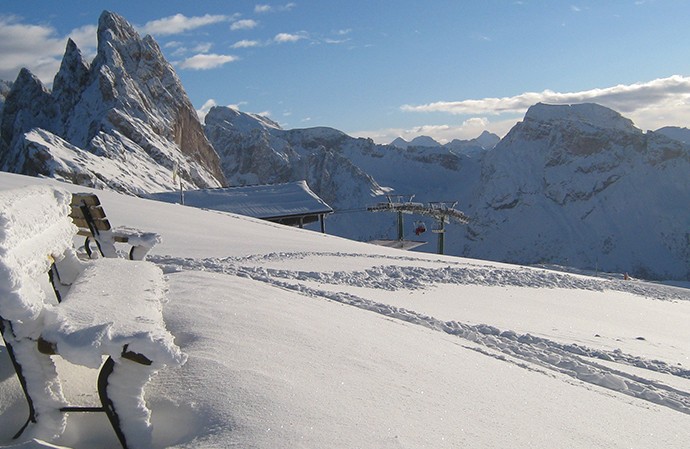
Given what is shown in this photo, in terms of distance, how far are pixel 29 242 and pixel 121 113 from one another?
283 feet

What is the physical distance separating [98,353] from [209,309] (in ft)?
8.92

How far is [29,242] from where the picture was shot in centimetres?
378

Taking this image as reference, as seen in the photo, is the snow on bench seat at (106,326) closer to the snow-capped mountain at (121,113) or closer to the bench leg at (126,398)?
the bench leg at (126,398)

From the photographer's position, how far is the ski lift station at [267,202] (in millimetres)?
37031

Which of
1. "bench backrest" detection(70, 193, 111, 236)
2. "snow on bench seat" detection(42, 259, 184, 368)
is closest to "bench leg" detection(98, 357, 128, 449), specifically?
"snow on bench seat" detection(42, 259, 184, 368)

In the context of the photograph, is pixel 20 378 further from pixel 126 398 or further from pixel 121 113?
pixel 121 113

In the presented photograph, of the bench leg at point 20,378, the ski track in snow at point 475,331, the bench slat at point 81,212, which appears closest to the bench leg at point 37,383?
the bench leg at point 20,378

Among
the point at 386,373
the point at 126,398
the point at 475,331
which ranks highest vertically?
the point at 126,398

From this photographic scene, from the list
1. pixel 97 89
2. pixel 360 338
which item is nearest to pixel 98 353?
pixel 360 338

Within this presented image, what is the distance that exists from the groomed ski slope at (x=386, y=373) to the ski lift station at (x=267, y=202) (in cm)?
2556

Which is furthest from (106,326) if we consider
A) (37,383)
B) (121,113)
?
(121,113)

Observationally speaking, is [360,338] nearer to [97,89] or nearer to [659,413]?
[659,413]

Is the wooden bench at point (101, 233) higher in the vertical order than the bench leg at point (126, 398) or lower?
higher

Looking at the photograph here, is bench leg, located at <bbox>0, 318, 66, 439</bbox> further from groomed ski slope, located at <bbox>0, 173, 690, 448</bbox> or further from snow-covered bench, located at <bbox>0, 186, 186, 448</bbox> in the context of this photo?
groomed ski slope, located at <bbox>0, 173, 690, 448</bbox>
